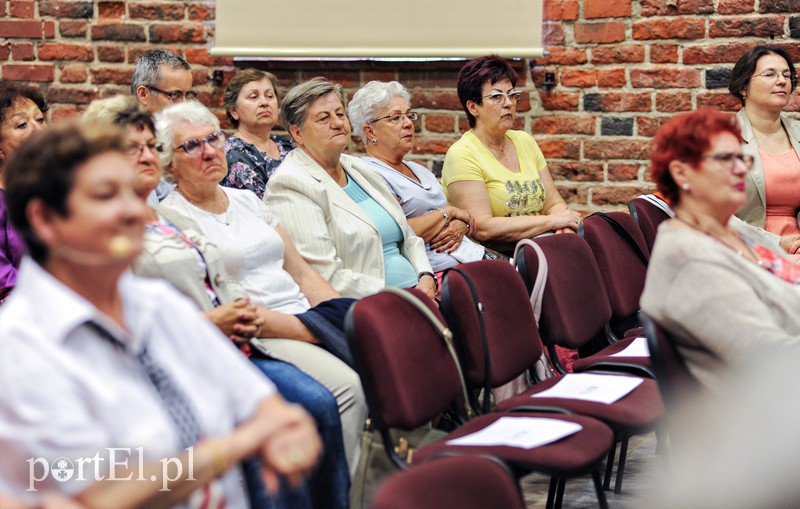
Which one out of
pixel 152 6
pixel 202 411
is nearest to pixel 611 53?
pixel 152 6

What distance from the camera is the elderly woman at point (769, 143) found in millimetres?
3934

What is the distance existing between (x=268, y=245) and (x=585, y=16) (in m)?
2.24

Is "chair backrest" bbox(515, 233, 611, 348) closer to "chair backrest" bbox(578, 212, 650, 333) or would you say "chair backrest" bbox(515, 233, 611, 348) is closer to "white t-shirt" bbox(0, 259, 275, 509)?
"chair backrest" bbox(578, 212, 650, 333)

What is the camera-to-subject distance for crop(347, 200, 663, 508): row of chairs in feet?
6.83

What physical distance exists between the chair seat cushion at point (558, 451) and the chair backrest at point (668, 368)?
21 cm

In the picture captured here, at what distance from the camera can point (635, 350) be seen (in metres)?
2.86

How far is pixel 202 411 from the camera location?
1.38m

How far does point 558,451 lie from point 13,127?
1965mm

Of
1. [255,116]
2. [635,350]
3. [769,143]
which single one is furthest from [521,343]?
[769,143]

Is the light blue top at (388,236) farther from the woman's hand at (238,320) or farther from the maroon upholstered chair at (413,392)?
the maroon upholstered chair at (413,392)

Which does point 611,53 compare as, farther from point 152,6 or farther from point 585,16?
point 152,6

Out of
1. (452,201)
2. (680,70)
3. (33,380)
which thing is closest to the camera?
(33,380)

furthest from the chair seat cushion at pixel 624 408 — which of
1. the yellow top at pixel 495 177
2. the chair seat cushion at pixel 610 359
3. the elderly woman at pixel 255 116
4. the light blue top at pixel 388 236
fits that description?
the elderly woman at pixel 255 116

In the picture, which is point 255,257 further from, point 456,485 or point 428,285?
point 456,485
